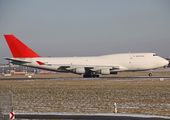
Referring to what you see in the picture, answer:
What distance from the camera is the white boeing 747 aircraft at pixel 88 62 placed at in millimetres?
55688

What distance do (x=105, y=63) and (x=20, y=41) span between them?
20.5m

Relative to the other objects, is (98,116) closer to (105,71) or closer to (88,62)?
(105,71)

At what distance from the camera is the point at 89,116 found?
1606cm

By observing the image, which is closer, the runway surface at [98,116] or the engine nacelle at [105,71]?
the runway surface at [98,116]

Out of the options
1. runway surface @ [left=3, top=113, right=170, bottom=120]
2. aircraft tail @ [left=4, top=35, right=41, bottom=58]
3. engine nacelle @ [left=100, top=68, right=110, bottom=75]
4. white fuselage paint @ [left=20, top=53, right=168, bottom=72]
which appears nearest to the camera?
runway surface @ [left=3, top=113, right=170, bottom=120]

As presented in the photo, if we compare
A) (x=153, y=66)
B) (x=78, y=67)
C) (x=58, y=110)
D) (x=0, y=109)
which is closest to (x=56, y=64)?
(x=78, y=67)

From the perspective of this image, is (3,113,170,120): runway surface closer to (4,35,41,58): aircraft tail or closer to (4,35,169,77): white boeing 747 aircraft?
(4,35,169,77): white boeing 747 aircraft

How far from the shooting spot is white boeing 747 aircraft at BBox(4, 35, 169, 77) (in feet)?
183

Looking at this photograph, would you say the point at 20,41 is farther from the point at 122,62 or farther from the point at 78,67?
the point at 122,62

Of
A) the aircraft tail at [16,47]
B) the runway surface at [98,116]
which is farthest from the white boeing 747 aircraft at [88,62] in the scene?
the runway surface at [98,116]

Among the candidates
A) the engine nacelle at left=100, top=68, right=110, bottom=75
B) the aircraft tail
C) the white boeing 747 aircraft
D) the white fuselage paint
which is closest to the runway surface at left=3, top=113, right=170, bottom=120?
the engine nacelle at left=100, top=68, right=110, bottom=75

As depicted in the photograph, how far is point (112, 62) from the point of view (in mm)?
56531

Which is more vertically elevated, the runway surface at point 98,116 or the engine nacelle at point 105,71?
the engine nacelle at point 105,71

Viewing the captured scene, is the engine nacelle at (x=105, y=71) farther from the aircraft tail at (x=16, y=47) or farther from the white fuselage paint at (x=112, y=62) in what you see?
the aircraft tail at (x=16, y=47)
